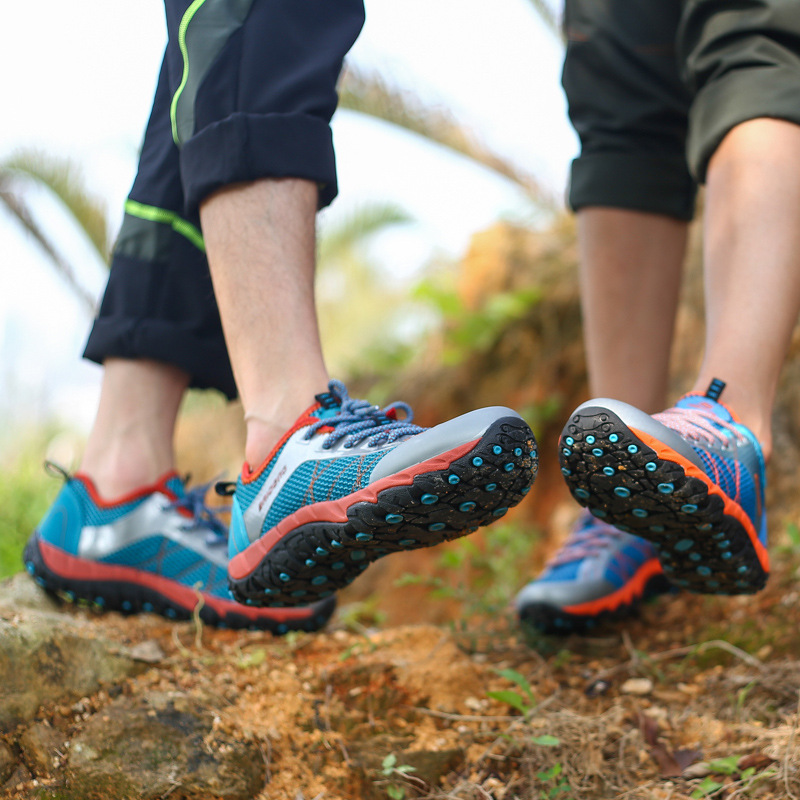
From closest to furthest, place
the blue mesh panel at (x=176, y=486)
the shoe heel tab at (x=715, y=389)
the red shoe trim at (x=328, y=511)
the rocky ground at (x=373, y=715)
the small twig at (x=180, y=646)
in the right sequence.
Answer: the red shoe trim at (x=328, y=511)
the rocky ground at (x=373, y=715)
the shoe heel tab at (x=715, y=389)
the small twig at (x=180, y=646)
the blue mesh panel at (x=176, y=486)

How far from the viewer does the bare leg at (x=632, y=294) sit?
1.81 meters

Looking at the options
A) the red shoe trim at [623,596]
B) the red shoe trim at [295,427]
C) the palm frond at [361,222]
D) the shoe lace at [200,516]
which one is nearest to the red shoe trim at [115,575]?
the shoe lace at [200,516]

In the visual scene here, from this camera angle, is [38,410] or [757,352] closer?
[757,352]

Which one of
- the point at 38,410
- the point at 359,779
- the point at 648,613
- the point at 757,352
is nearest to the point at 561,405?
the point at 648,613

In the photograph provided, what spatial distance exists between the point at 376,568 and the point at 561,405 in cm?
127

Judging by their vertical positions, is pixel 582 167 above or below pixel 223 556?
above

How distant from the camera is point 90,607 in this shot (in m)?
1.61

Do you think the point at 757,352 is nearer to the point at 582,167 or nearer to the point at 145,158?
the point at 582,167

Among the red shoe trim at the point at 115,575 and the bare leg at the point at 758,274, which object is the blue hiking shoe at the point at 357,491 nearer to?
the red shoe trim at the point at 115,575

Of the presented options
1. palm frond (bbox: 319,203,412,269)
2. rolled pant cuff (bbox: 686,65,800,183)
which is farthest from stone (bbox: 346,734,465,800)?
palm frond (bbox: 319,203,412,269)

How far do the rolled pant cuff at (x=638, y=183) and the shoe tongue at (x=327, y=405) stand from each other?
982 mm

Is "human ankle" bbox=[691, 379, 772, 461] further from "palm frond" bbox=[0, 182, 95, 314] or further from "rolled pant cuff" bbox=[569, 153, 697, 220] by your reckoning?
"palm frond" bbox=[0, 182, 95, 314]

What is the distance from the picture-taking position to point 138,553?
154 cm

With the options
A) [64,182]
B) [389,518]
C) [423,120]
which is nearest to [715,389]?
[389,518]
